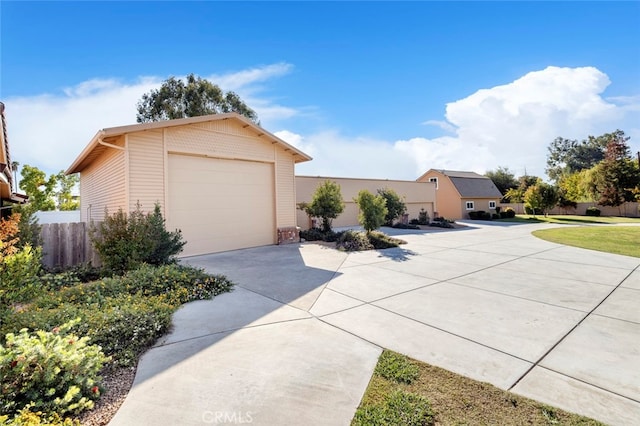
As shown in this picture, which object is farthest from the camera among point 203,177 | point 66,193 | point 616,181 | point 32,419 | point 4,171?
point 616,181

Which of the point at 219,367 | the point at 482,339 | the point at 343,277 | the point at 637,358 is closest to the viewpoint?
the point at 219,367

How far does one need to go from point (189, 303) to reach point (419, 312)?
363 centimetres

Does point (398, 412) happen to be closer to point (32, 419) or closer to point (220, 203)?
point (32, 419)

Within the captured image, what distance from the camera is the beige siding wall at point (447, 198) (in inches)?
1099

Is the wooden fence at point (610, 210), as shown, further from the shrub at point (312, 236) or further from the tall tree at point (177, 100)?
the tall tree at point (177, 100)

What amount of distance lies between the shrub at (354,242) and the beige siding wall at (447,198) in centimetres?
2027

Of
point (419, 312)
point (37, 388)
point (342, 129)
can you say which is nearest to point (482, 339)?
point (419, 312)

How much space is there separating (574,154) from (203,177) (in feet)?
210

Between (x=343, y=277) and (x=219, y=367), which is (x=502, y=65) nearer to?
(x=343, y=277)

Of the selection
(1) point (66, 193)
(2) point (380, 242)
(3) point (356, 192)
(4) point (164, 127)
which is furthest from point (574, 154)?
(1) point (66, 193)

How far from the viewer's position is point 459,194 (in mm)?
27547

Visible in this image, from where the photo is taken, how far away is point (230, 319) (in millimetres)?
3969

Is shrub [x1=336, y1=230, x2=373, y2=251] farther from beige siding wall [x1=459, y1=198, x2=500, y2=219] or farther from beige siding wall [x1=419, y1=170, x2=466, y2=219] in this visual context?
beige siding wall [x1=459, y1=198, x2=500, y2=219]

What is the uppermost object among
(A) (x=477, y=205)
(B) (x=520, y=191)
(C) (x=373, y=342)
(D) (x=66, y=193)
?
(D) (x=66, y=193)
